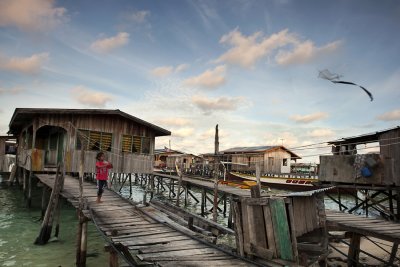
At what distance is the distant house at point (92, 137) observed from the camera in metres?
20.2

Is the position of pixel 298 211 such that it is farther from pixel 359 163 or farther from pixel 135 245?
pixel 359 163

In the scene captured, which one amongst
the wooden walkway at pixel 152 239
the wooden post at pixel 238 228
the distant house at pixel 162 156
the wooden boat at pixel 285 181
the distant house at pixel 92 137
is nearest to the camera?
the wooden walkway at pixel 152 239

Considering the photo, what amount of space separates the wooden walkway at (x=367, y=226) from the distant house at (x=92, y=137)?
14644 millimetres

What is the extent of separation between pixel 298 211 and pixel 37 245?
1117 cm

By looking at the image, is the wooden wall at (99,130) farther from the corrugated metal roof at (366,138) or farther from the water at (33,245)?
the corrugated metal roof at (366,138)

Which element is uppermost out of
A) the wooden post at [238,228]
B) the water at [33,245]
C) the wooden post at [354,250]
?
the wooden post at [238,228]

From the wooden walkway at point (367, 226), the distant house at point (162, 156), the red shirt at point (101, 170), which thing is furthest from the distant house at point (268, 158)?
the red shirt at point (101, 170)

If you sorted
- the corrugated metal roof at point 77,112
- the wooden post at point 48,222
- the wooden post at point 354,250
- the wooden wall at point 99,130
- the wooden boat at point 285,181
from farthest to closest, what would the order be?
1. the wooden boat at point 285,181
2. the wooden wall at point 99,130
3. the corrugated metal roof at point 77,112
4. the wooden post at point 48,222
5. the wooden post at point 354,250

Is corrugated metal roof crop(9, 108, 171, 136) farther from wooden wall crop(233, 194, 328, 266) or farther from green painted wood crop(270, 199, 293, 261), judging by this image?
green painted wood crop(270, 199, 293, 261)

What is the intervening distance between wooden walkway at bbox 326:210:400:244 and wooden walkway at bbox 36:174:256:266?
5759mm

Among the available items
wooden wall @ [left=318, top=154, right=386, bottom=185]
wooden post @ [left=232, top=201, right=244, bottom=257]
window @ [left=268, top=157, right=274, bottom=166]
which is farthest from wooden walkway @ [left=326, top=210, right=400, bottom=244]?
window @ [left=268, top=157, right=274, bottom=166]

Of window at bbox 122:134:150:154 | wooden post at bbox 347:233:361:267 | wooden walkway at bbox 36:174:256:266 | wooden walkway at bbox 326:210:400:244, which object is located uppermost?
window at bbox 122:134:150:154

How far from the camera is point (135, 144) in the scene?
2339 cm

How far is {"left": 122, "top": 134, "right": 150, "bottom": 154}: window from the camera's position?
22.9 m
